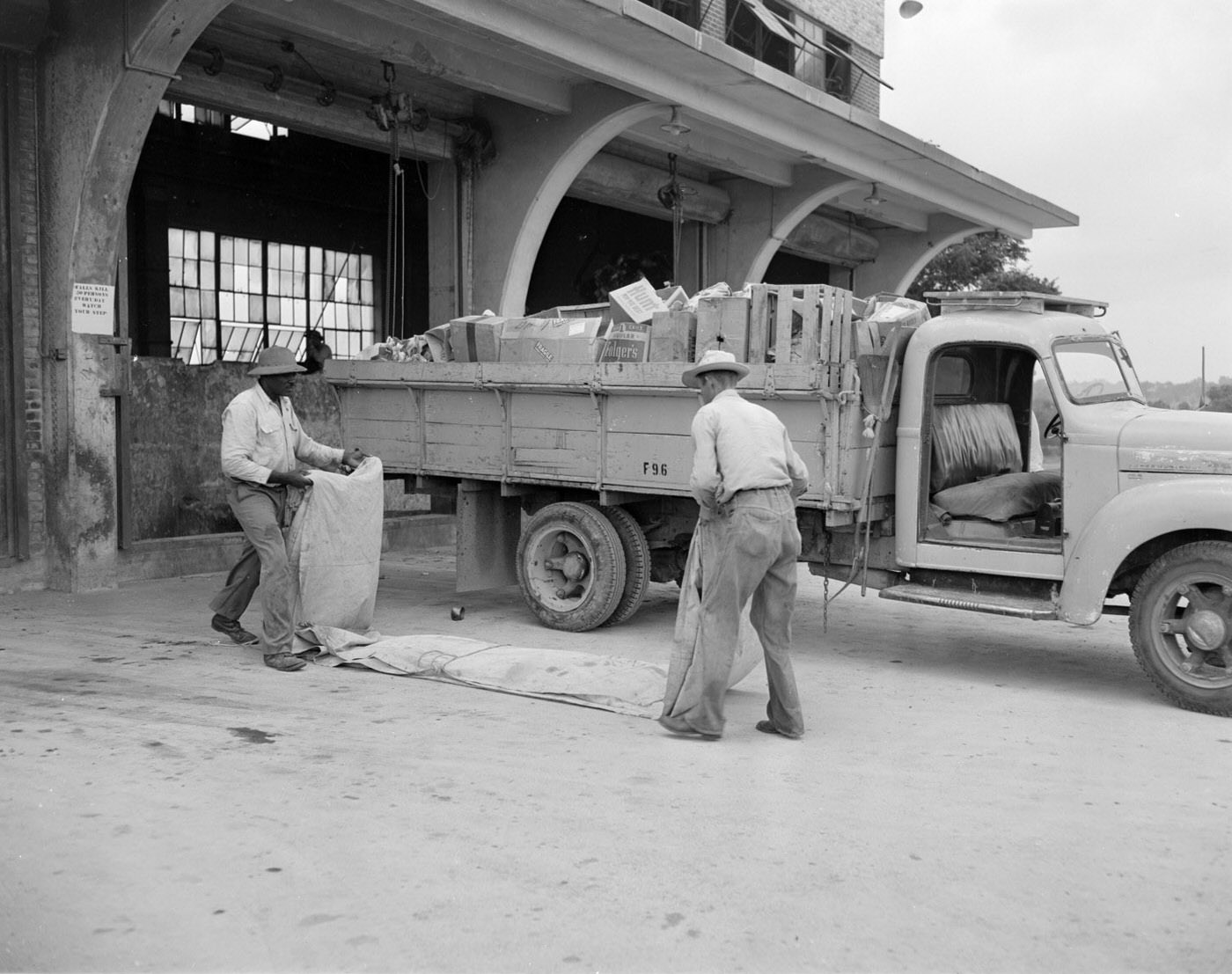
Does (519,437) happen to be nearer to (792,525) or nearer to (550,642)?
(550,642)

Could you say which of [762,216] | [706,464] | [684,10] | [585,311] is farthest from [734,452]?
[762,216]

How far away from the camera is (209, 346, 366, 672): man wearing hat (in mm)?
7199

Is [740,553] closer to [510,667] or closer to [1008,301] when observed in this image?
[510,667]

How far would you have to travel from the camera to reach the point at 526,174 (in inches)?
516

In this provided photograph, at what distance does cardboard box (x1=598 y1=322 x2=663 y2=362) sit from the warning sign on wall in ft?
12.7

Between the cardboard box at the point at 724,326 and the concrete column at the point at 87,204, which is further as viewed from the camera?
the concrete column at the point at 87,204

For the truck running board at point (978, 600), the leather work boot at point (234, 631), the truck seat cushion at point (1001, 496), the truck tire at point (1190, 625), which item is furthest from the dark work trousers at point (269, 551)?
the truck tire at point (1190, 625)

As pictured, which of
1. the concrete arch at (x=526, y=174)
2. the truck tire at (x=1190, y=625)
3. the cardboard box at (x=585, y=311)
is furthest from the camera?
the concrete arch at (x=526, y=174)

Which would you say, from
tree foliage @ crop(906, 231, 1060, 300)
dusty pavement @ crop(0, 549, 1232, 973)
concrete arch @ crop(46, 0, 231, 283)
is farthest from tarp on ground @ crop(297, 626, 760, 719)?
tree foliage @ crop(906, 231, 1060, 300)

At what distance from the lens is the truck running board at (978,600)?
274 inches

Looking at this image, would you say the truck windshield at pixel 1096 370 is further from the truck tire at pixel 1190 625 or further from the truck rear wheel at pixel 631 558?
the truck rear wheel at pixel 631 558

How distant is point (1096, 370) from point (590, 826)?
14.2 feet

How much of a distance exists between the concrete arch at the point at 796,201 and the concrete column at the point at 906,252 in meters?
3.86

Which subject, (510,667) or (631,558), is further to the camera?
(631,558)
